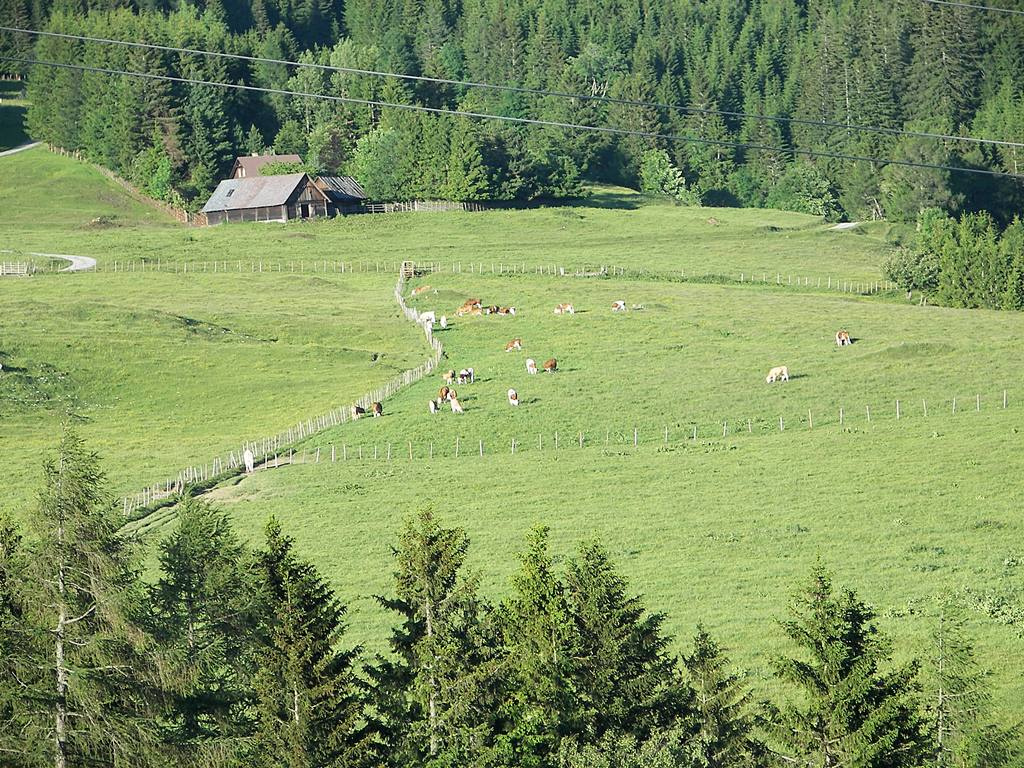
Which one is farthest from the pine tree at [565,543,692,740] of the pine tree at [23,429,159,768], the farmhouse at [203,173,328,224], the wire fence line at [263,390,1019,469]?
the farmhouse at [203,173,328,224]

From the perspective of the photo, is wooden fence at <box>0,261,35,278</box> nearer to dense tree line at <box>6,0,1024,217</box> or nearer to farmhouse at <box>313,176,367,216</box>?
farmhouse at <box>313,176,367,216</box>

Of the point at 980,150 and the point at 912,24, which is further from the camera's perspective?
the point at 912,24

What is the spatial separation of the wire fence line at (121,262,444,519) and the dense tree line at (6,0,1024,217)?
195 feet

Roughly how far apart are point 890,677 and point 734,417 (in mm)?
36244

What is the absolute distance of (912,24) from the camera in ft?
584

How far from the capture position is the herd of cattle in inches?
2532

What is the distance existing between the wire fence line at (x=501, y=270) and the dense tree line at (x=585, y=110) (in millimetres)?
23368

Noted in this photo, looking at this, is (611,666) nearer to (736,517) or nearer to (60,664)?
(60,664)

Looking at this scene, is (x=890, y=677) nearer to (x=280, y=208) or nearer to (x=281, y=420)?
(x=281, y=420)

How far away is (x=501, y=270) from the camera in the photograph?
106250 millimetres

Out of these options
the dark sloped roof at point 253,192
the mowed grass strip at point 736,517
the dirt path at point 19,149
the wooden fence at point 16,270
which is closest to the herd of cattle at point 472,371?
the mowed grass strip at point 736,517

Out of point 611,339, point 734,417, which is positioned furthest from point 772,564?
point 611,339

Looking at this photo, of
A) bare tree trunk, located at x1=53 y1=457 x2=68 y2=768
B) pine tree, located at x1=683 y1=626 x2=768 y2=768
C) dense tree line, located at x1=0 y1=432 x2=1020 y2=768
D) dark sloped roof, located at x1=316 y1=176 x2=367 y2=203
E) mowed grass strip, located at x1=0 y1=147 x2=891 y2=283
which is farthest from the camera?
dark sloped roof, located at x1=316 y1=176 x2=367 y2=203

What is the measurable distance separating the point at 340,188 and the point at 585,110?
122ft
